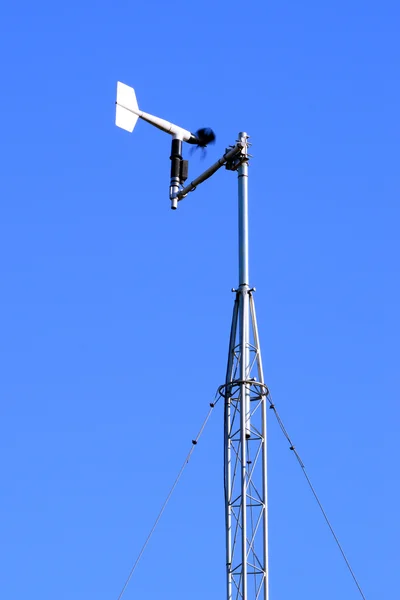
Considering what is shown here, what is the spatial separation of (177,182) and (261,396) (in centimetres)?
885

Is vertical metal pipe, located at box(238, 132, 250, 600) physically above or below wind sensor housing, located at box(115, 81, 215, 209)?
below

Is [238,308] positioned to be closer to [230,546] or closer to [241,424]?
[241,424]

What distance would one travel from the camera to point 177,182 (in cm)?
4462

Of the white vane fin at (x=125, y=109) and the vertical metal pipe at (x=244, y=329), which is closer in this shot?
the vertical metal pipe at (x=244, y=329)

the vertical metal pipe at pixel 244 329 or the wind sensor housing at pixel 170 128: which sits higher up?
the wind sensor housing at pixel 170 128

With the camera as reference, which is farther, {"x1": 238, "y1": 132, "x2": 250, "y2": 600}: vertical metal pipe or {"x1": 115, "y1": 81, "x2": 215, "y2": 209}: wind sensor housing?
{"x1": 115, "y1": 81, "x2": 215, "y2": 209}: wind sensor housing

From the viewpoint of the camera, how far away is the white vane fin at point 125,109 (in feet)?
147

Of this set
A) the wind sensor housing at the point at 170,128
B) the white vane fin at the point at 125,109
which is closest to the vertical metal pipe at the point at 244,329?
the wind sensor housing at the point at 170,128

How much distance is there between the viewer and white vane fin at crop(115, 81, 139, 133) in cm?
4472

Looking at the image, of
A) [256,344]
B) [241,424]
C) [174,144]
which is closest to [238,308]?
[256,344]

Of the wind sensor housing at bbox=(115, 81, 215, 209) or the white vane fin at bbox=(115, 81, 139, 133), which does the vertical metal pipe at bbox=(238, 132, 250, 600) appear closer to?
the wind sensor housing at bbox=(115, 81, 215, 209)

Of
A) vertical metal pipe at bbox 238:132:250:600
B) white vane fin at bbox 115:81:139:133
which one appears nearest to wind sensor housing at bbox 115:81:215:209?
white vane fin at bbox 115:81:139:133

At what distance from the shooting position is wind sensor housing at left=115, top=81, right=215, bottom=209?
44.7 metres

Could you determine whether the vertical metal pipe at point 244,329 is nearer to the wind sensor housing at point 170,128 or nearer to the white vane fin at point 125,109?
the wind sensor housing at point 170,128
